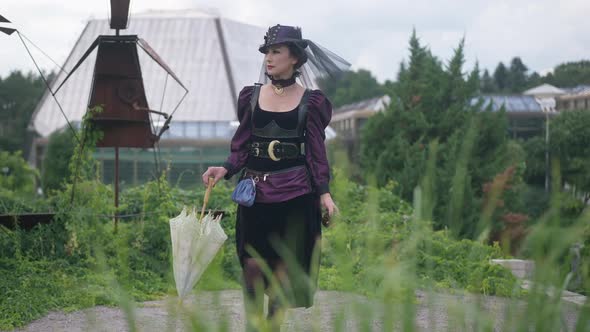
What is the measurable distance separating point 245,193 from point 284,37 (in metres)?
0.76

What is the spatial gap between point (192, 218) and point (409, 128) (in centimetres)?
2014

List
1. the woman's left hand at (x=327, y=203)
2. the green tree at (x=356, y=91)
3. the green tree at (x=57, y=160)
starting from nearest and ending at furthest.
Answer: the woman's left hand at (x=327, y=203) → the green tree at (x=57, y=160) → the green tree at (x=356, y=91)

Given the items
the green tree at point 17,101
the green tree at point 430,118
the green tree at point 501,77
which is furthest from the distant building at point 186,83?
the green tree at point 430,118

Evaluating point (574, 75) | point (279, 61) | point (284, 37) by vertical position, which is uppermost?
point (574, 75)

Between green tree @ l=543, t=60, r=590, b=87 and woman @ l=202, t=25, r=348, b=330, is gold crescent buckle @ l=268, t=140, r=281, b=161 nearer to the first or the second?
woman @ l=202, t=25, r=348, b=330

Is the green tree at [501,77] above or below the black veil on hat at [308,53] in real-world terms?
above

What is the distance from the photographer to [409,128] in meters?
23.8

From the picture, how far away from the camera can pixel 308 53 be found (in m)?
5.11

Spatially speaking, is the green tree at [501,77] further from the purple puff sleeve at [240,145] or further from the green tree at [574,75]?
the purple puff sleeve at [240,145]

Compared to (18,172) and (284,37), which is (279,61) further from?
(18,172)

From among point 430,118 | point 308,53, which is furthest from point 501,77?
point 308,53

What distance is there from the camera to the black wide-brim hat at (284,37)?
4.47 metres

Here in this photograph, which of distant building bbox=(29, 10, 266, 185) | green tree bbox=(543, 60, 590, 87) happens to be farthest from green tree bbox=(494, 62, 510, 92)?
green tree bbox=(543, 60, 590, 87)

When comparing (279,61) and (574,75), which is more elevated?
(574,75)
